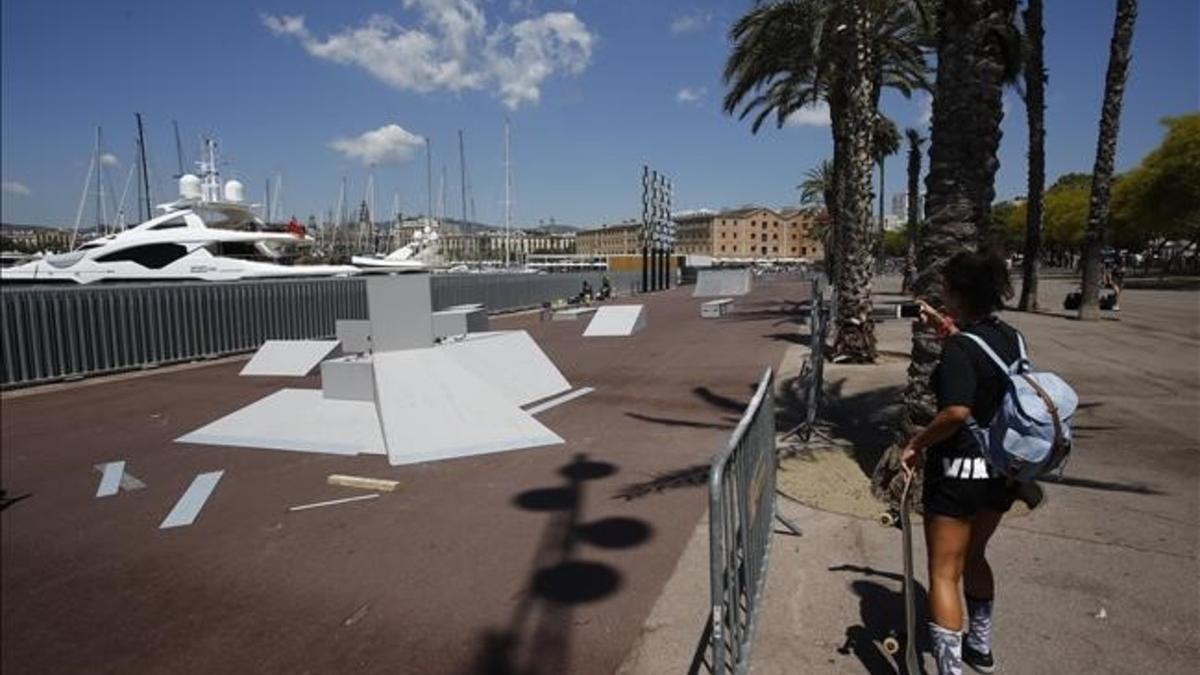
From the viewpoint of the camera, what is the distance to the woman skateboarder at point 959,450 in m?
3.18

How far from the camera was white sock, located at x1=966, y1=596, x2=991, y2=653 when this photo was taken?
142 inches

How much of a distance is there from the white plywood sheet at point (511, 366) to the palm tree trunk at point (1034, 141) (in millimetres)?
20960

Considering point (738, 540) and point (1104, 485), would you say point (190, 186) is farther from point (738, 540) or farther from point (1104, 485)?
point (1104, 485)

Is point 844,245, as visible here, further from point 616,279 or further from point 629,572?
point 616,279

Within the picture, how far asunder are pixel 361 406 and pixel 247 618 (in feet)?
17.6

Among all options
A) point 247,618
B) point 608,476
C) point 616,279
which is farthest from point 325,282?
point 616,279

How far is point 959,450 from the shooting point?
3.29 metres

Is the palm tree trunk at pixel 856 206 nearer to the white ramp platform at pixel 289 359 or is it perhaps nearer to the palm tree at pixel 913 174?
the white ramp platform at pixel 289 359

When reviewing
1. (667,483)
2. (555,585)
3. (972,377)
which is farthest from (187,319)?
(972,377)

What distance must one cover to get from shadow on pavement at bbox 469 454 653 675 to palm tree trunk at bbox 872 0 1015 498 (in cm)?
242

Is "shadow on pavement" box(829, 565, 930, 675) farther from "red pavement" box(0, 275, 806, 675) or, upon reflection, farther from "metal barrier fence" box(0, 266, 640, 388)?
"metal barrier fence" box(0, 266, 640, 388)

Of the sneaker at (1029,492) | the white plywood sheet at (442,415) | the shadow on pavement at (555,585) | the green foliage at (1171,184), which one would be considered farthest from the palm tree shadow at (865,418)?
the green foliage at (1171,184)

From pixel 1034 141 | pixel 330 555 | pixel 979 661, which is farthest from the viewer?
pixel 1034 141

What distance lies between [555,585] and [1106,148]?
23.9 meters
